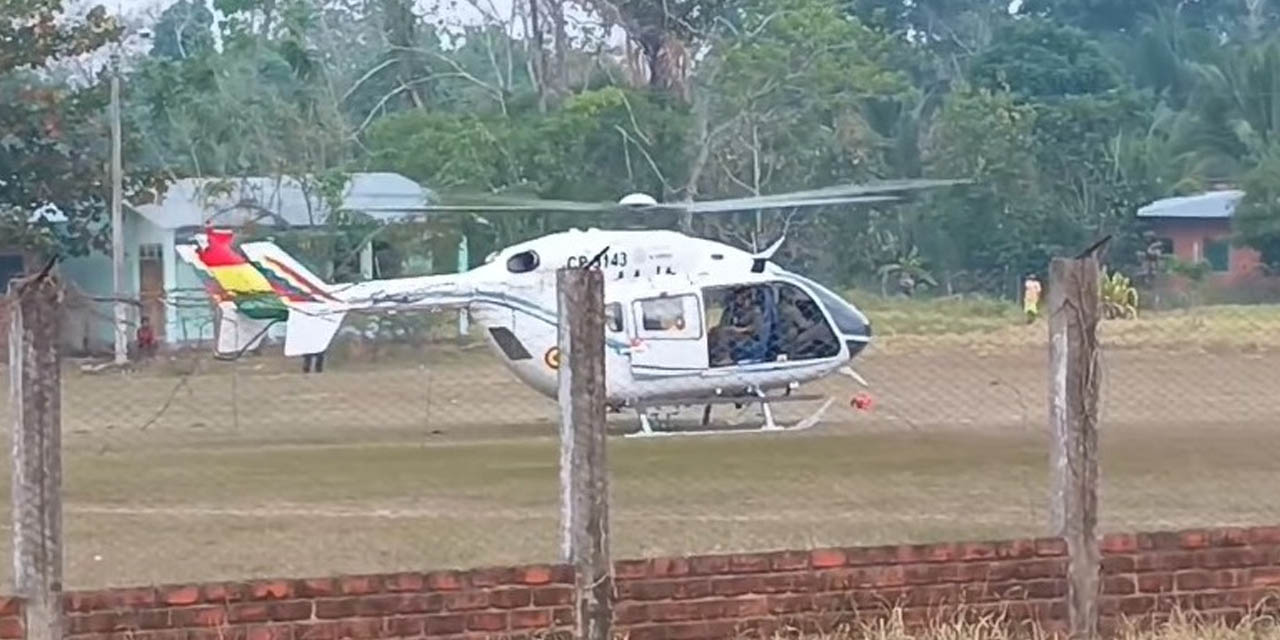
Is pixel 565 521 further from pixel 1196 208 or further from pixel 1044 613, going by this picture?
pixel 1196 208

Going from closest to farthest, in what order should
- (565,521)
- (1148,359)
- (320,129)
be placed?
(565,521), (1148,359), (320,129)

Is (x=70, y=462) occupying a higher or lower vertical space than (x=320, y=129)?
lower

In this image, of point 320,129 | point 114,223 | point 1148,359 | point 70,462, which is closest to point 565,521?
point 70,462

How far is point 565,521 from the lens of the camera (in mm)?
8141

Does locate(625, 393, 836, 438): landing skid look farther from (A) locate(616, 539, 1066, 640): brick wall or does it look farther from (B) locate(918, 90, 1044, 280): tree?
(B) locate(918, 90, 1044, 280): tree

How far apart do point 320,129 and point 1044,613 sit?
148 feet

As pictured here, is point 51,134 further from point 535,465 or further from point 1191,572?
point 1191,572

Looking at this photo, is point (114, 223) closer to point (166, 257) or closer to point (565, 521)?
point (166, 257)

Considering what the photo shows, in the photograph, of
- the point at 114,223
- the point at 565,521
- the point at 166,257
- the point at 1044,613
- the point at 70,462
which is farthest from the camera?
the point at 166,257

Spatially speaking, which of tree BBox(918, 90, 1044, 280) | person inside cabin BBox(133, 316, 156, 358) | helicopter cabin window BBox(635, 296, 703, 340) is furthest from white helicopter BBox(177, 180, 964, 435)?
tree BBox(918, 90, 1044, 280)

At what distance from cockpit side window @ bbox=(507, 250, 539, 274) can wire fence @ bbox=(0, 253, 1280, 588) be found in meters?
0.59

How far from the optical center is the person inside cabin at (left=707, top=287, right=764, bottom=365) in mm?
21859

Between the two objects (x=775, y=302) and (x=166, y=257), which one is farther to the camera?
(x=166, y=257)

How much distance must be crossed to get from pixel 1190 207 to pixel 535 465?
38820 millimetres
